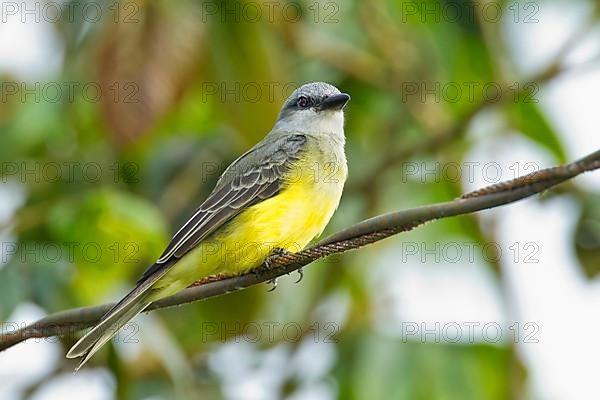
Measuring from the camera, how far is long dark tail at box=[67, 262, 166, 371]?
3.88m

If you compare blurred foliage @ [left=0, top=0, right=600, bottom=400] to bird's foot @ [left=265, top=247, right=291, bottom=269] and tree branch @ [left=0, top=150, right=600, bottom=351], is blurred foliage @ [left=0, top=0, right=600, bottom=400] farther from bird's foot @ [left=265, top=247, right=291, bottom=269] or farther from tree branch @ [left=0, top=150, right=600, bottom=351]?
tree branch @ [left=0, top=150, right=600, bottom=351]

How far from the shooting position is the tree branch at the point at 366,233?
2725 millimetres

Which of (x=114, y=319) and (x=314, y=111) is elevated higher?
(x=314, y=111)

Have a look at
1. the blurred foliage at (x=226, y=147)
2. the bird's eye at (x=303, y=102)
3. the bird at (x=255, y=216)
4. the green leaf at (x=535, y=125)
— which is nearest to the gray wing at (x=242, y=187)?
the bird at (x=255, y=216)

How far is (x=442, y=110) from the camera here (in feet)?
24.2

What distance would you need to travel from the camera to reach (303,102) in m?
5.74

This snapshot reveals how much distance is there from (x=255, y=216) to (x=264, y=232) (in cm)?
10

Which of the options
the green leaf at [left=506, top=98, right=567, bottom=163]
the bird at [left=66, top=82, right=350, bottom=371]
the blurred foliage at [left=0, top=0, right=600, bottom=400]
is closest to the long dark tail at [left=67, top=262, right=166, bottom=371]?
the bird at [left=66, top=82, right=350, bottom=371]

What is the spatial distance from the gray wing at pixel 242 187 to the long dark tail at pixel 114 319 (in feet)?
0.85

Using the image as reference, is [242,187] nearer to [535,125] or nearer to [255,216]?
[255,216]

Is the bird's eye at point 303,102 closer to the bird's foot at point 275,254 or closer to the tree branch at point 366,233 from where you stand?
the bird's foot at point 275,254

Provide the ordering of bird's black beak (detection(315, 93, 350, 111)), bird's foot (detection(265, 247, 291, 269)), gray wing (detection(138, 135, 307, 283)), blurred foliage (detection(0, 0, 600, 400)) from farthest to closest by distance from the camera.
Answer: bird's black beak (detection(315, 93, 350, 111)), blurred foliage (detection(0, 0, 600, 400)), gray wing (detection(138, 135, 307, 283)), bird's foot (detection(265, 247, 291, 269))

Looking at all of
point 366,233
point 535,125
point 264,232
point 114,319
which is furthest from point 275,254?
point 535,125

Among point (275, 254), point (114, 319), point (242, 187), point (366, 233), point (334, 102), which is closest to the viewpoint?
point (366, 233)
